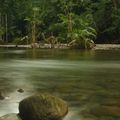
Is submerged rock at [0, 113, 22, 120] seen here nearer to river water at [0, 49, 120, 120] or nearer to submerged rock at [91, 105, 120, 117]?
river water at [0, 49, 120, 120]

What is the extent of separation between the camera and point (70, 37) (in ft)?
224

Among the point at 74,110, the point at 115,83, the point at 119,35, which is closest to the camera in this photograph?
the point at 74,110

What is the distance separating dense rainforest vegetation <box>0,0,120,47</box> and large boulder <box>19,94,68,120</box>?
4987 centimetres

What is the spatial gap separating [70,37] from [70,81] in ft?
158

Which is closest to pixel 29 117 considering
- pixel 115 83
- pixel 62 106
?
pixel 62 106

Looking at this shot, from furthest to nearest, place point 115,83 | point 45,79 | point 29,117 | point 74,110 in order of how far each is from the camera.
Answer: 1. point 45,79
2. point 115,83
3. point 74,110
4. point 29,117

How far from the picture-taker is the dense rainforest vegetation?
2692 inches

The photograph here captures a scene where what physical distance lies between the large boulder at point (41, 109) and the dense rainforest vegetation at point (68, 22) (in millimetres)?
49875

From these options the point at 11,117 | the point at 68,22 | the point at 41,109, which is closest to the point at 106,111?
the point at 41,109

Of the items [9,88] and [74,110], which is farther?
[9,88]

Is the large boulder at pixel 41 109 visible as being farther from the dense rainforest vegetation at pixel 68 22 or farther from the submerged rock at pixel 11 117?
the dense rainforest vegetation at pixel 68 22

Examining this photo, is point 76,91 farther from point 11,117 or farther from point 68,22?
point 68,22

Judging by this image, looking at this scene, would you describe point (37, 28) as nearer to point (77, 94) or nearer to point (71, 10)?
point (71, 10)

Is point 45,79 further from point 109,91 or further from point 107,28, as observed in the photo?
point 107,28
